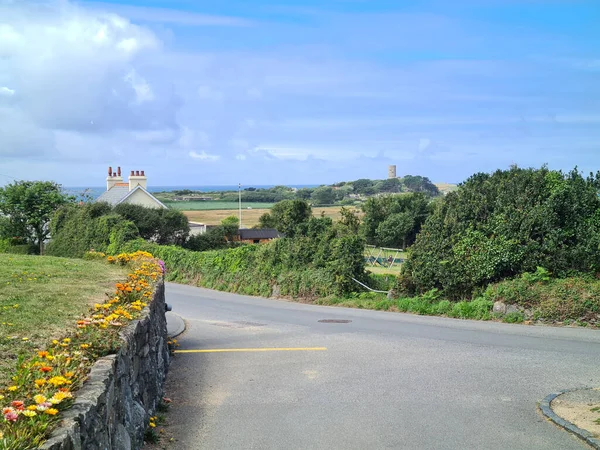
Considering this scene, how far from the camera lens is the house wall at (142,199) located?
60188mm

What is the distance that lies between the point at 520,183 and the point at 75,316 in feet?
47.5

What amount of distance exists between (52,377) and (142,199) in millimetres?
58362

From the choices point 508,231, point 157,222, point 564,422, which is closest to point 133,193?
point 157,222

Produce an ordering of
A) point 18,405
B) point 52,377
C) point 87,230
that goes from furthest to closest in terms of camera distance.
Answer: point 87,230, point 52,377, point 18,405

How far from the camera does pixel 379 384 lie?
1012 cm

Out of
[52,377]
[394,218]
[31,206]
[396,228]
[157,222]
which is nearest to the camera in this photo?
[52,377]

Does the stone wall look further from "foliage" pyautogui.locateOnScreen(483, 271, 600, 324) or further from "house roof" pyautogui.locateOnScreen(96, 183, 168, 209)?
"house roof" pyautogui.locateOnScreen(96, 183, 168, 209)

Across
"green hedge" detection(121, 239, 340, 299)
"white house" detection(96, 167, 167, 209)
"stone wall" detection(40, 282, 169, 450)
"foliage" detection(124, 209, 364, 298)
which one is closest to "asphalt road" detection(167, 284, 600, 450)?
"stone wall" detection(40, 282, 169, 450)

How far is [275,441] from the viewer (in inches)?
301

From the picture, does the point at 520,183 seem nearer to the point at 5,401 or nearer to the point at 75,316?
the point at 75,316

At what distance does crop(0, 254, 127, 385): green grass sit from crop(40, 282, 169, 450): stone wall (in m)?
0.83

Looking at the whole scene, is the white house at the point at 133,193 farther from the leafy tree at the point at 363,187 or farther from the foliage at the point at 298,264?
the leafy tree at the point at 363,187

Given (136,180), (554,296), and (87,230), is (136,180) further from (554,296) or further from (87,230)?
(554,296)

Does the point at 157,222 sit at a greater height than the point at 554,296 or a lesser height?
greater
